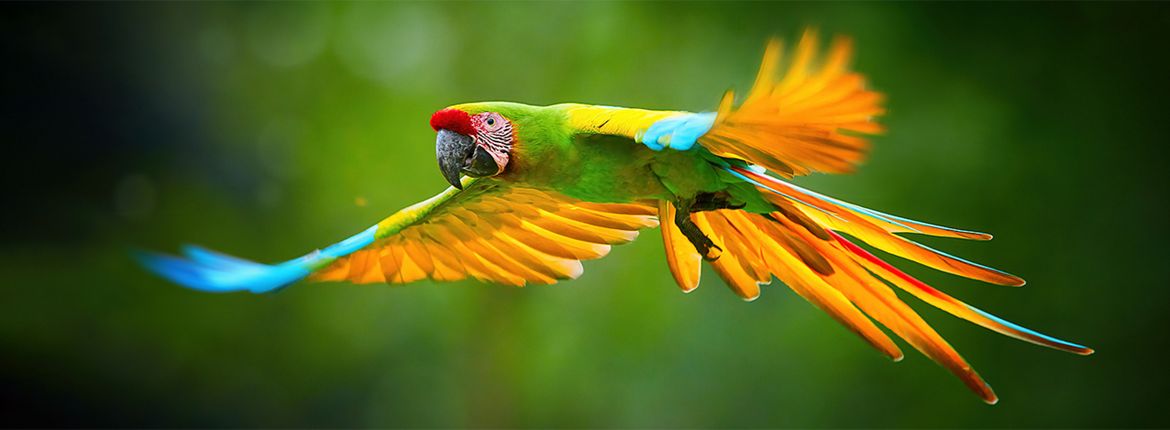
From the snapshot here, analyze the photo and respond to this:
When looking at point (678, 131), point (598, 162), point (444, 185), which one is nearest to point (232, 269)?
point (598, 162)

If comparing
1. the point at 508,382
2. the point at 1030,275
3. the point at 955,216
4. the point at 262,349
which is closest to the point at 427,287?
the point at 508,382

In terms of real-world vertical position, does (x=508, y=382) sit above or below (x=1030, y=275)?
above

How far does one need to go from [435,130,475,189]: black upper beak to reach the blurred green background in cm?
103

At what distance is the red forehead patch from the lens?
69cm

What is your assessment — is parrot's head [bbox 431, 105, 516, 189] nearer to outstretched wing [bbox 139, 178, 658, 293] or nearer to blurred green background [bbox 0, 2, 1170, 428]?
outstretched wing [bbox 139, 178, 658, 293]

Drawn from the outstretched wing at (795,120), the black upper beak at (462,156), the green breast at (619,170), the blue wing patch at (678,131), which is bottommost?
the outstretched wing at (795,120)

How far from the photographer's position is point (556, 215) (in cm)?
89

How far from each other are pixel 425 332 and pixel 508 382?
0.21 metres

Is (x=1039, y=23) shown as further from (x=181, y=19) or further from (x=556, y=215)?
(x=181, y=19)

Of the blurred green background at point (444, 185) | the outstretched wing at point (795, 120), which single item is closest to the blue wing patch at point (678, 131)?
the outstretched wing at point (795, 120)

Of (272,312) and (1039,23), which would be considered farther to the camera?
(272,312)

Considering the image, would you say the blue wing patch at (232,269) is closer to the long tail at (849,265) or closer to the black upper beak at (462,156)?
the black upper beak at (462,156)

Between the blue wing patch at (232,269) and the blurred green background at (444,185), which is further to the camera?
the blurred green background at (444,185)

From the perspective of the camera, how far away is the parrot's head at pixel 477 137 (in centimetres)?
69
